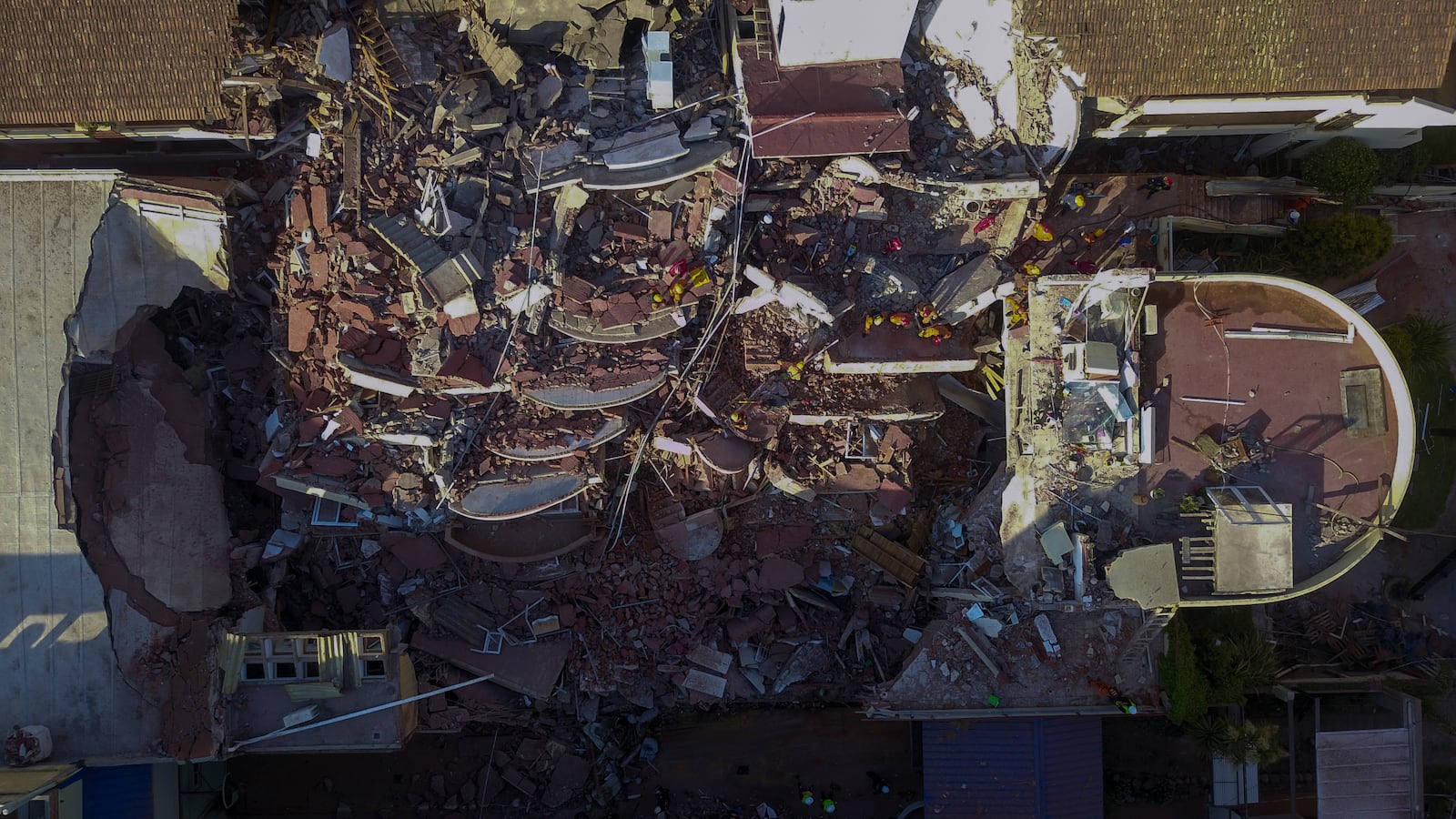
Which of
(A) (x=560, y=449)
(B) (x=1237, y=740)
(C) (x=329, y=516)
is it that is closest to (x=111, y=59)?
(C) (x=329, y=516)

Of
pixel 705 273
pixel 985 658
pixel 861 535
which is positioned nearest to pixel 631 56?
pixel 705 273

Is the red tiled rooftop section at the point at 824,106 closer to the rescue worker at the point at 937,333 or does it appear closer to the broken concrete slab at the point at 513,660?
the rescue worker at the point at 937,333

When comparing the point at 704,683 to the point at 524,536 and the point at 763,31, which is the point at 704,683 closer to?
the point at 524,536

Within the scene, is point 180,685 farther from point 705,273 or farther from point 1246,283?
point 1246,283

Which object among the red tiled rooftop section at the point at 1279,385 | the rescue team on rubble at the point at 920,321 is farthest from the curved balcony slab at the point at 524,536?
the red tiled rooftop section at the point at 1279,385

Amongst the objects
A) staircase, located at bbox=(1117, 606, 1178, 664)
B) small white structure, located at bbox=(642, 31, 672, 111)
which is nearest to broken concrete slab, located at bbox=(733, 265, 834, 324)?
small white structure, located at bbox=(642, 31, 672, 111)

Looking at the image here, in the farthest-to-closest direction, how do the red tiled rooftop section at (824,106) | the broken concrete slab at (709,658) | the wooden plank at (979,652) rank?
the broken concrete slab at (709,658)
the wooden plank at (979,652)
the red tiled rooftop section at (824,106)
